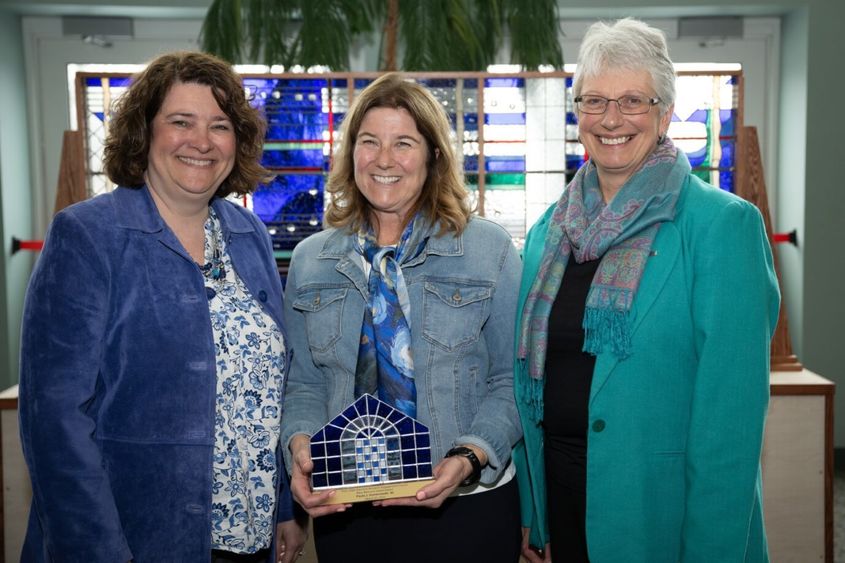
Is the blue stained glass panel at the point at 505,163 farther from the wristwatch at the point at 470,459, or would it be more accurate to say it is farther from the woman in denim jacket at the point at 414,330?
the wristwatch at the point at 470,459

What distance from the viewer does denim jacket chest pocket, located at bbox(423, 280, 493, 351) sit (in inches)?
62.6

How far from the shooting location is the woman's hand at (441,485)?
143 cm

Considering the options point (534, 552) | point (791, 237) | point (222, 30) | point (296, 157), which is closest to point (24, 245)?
point (222, 30)

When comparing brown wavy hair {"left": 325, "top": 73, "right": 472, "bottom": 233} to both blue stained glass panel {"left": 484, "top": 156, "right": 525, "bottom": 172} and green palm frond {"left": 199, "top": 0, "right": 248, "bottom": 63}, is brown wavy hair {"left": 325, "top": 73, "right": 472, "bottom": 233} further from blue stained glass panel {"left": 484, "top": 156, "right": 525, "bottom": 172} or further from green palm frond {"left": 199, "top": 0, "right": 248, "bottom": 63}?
green palm frond {"left": 199, "top": 0, "right": 248, "bottom": 63}

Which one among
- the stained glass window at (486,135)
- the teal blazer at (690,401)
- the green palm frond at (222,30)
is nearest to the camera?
the teal blazer at (690,401)

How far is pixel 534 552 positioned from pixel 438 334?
585 millimetres

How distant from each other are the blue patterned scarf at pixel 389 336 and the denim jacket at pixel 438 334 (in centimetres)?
2

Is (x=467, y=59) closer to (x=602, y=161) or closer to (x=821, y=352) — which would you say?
(x=602, y=161)

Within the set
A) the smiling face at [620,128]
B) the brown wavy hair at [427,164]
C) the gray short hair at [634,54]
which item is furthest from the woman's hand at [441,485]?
the gray short hair at [634,54]

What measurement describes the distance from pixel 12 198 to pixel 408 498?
3366mm

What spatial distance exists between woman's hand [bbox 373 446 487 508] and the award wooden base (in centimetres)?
1

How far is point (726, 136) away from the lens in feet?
10.3

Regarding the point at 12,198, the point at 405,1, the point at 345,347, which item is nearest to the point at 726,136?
the point at 405,1

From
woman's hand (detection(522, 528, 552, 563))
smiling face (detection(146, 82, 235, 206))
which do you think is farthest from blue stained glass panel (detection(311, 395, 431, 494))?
smiling face (detection(146, 82, 235, 206))
